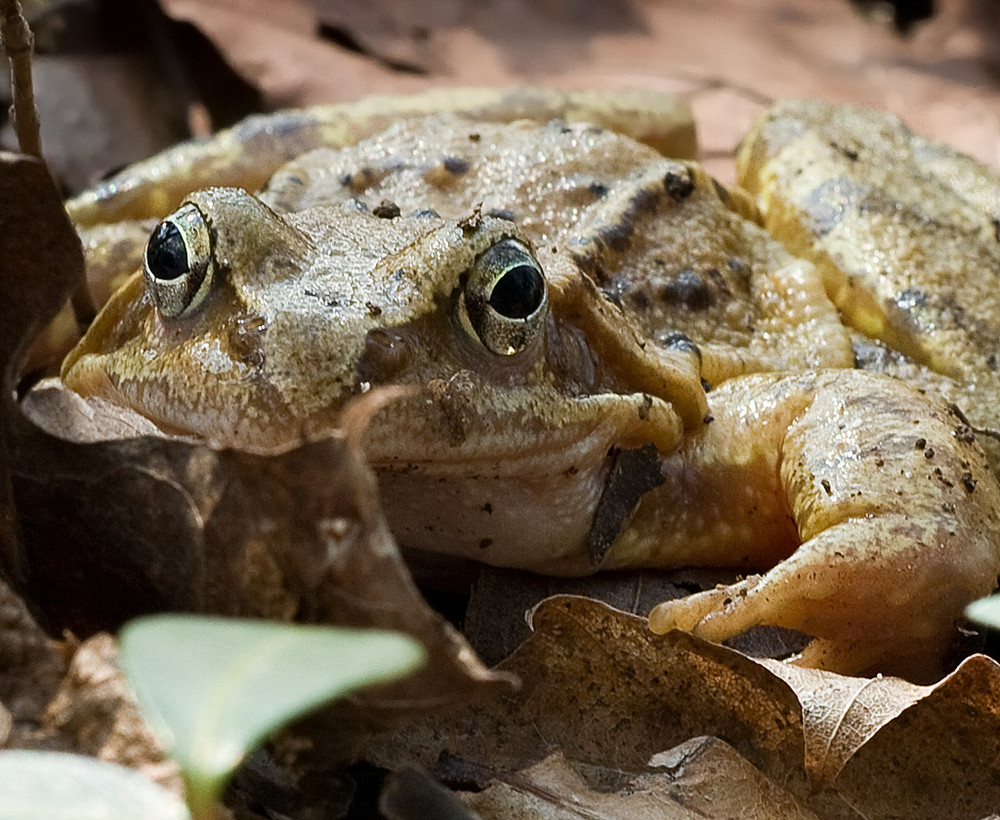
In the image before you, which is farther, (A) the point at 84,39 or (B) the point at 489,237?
(A) the point at 84,39

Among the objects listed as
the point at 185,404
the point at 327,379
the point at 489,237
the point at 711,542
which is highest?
the point at 489,237

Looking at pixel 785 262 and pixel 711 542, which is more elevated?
pixel 785 262

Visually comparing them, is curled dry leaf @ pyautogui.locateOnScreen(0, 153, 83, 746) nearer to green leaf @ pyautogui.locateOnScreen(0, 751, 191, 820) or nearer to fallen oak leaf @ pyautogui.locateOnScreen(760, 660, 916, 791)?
green leaf @ pyautogui.locateOnScreen(0, 751, 191, 820)

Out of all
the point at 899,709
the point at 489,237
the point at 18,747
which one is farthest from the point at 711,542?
the point at 18,747

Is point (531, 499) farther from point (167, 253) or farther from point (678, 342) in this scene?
point (167, 253)

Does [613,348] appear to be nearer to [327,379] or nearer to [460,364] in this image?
[460,364]


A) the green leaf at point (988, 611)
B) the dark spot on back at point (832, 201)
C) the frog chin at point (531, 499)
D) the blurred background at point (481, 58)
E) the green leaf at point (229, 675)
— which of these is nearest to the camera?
the green leaf at point (229, 675)

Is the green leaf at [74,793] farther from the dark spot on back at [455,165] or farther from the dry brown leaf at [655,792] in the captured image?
the dark spot on back at [455,165]

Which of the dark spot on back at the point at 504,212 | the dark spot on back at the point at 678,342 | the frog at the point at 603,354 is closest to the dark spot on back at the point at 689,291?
the frog at the point at 603,354
